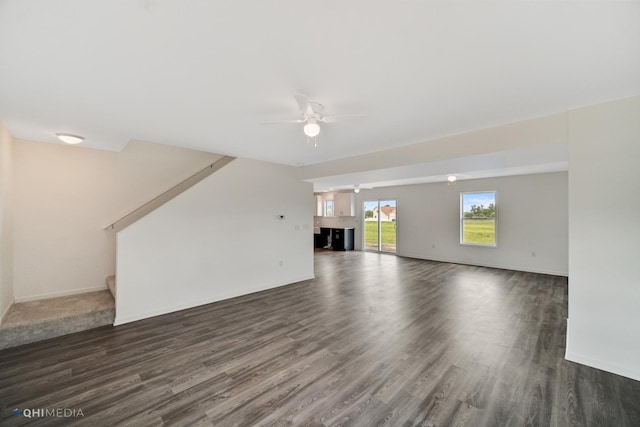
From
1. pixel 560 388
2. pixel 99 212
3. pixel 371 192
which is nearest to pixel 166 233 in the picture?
pixel 99 212

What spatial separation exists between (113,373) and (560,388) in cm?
403

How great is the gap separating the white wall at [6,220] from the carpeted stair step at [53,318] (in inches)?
8.3

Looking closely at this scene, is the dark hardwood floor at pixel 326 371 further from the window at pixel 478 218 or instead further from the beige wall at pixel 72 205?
the window at pixel 478 218

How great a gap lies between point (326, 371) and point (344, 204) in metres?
8.22

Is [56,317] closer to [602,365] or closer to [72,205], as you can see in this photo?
[72,205]

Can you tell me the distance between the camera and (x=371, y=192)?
977cm

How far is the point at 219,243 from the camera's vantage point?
14.7 feet

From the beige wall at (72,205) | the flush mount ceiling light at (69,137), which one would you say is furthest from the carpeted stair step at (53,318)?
the flush mount ceiling light at (69,137)

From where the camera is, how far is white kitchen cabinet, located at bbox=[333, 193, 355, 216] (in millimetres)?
10164

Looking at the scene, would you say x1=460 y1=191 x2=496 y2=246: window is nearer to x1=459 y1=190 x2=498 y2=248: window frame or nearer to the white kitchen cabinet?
x1=459 y1=190 x2=498 y2=248: window frame

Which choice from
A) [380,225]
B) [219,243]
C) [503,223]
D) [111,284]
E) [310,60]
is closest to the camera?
[310,60]

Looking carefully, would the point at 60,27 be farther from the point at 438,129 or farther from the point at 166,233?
the point at 438,129

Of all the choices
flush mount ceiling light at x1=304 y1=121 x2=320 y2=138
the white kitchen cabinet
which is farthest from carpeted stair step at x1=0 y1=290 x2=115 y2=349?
the white kitchen cabinet

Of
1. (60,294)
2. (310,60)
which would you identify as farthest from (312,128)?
(60,294)
